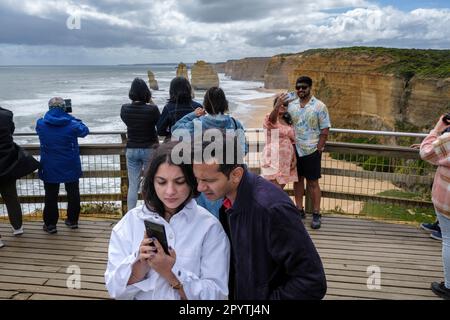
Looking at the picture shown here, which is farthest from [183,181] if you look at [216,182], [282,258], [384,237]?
[384,237]

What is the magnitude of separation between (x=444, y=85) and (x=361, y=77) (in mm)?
9631

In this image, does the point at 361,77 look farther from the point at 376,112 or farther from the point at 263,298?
the point at 263,298

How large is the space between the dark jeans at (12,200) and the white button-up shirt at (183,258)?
3141mm

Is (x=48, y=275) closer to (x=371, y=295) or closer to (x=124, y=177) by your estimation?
(x=124, y=177)

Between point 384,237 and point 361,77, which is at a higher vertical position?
point 361,77

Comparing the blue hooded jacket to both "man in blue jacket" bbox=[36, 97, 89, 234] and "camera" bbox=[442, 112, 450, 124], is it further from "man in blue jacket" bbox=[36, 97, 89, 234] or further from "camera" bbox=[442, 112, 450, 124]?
"camera" bbox=[442, 112, 450, 124]

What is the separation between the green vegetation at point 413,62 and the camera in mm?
22350

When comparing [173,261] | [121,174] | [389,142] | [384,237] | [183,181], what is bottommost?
[389,142]

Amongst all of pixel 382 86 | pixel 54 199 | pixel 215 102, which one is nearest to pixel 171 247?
pixel 215 102

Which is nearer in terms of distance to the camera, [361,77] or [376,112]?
[376,112]

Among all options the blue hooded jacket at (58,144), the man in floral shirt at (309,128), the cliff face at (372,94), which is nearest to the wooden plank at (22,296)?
the blue hooded jacket at (58,144)

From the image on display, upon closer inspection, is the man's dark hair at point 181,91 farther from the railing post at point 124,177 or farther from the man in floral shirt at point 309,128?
the railing post at point 124,177

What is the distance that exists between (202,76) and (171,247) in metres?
101

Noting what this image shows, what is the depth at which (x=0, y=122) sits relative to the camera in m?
4.18
